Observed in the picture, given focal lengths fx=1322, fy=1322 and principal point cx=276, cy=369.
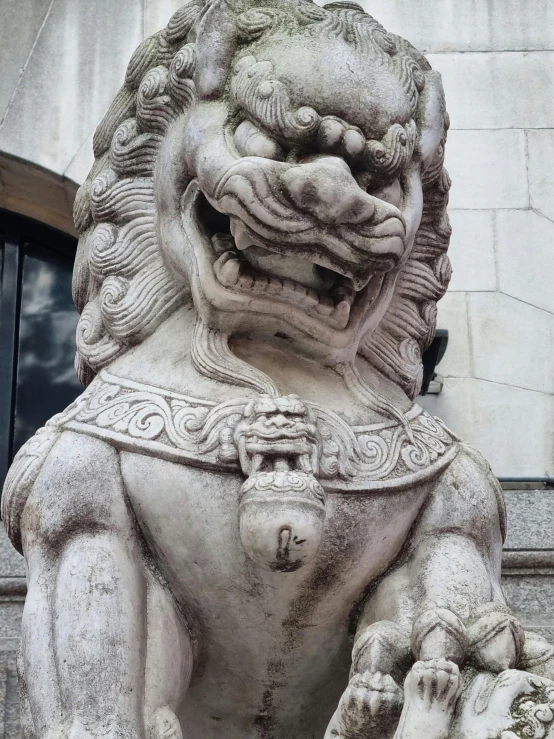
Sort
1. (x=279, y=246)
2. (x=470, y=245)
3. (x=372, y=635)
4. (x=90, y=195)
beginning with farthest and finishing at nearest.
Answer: (x=470, y=245), (x=90, y=195), (x=279, y=246), (x=372, y=635)

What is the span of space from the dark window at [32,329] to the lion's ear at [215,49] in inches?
93.5

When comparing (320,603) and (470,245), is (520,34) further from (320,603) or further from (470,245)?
(320,603)

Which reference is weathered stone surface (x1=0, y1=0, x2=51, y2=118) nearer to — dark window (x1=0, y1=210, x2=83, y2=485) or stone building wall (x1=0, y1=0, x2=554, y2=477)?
stone building wall (x1=0, y1=0, x2=554, y2=477)

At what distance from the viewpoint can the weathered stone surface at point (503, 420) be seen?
13.9 ft

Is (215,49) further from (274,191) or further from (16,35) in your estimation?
(16,35)

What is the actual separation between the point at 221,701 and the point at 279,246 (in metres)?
0.89

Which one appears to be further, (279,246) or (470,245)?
(470,245)

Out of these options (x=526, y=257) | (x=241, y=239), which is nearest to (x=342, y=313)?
(x=241, y=239)

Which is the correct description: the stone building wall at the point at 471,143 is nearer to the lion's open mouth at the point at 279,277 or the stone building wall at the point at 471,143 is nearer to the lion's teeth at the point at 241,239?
the lion's open mouth at the point at 279,277

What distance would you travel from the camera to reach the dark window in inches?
190

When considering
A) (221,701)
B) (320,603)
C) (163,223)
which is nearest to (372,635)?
(320,603)

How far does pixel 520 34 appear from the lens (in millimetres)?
4812

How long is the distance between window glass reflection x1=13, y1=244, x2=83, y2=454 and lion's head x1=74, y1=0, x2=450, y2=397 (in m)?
2.00

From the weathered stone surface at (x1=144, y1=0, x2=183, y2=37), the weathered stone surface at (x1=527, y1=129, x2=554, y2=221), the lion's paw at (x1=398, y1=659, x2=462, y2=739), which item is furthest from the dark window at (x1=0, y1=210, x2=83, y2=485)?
the lion's paw at (x1=398, y1=659, x2=462, y2=739)
